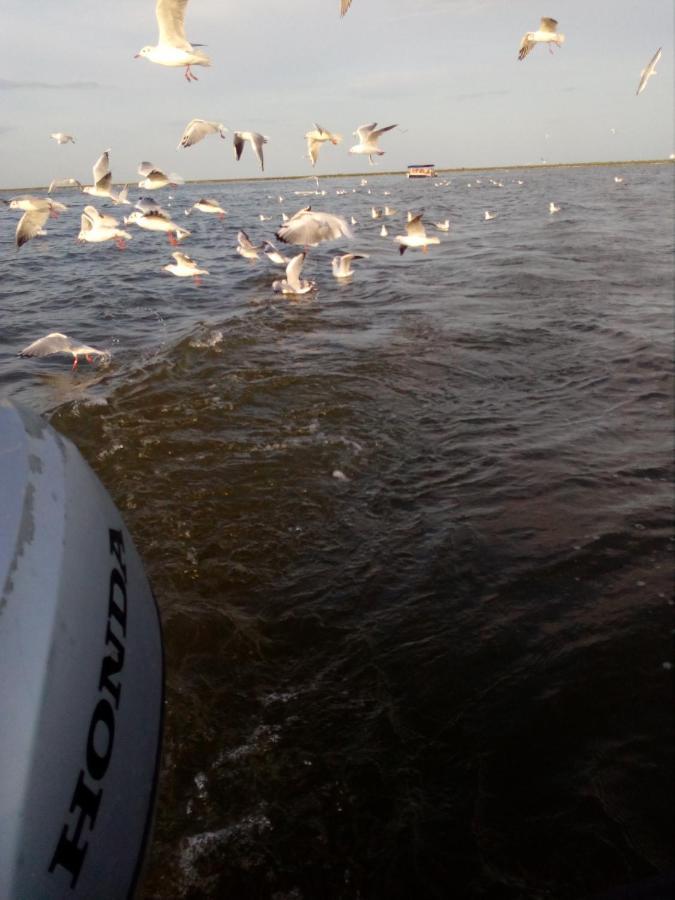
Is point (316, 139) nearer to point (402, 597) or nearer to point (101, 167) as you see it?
point (101, 167)

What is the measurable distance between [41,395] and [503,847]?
6.84 metres

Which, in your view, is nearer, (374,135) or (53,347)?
(53,347)

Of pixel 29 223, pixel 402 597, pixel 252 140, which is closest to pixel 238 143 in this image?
pixel 252 140

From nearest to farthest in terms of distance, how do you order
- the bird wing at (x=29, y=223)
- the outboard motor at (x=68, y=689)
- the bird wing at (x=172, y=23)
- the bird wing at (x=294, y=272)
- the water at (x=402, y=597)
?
the outboard motor at (x=68, y=689) < the water at (x=402, y=597) < the bird wing at (x=172, y=23) < the bird wing at (x=29, y=223) < the bird wing at (x=294, y=272)

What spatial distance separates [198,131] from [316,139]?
9.16ft

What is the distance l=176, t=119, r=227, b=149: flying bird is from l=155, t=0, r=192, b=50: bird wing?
98.6 inches

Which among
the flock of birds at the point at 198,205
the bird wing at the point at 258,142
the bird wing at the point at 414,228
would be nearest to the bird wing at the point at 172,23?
the flock of birds at the point at 198,205

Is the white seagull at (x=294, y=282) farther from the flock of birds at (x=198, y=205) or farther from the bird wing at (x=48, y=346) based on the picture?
the bird wing at (x=48, y=346)

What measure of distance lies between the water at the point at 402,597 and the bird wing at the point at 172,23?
13.3 feet

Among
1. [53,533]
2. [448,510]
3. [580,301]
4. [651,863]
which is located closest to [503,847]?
[651,863]

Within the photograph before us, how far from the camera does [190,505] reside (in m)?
4.66

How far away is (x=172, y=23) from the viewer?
767cm

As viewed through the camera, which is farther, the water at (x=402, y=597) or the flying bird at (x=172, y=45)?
the flying bird at (x=172, y=45)

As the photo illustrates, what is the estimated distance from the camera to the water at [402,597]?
2.35 metres
